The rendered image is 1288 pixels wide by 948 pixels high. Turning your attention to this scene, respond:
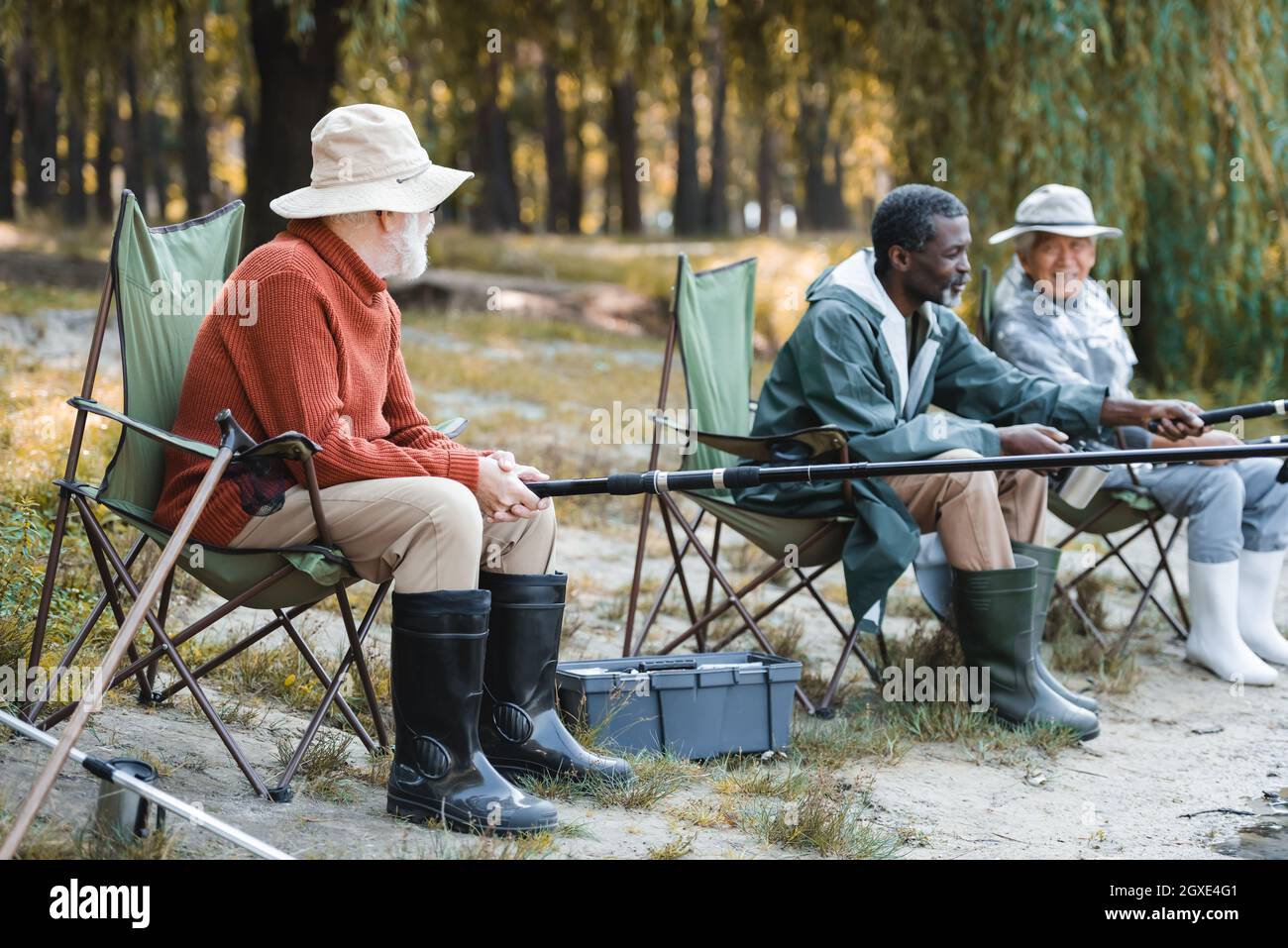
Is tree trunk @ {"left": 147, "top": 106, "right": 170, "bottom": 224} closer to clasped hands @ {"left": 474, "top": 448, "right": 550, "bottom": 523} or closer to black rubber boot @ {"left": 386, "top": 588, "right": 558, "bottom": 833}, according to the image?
clasped hands @ {"left": 474, "top": 448, "right": 550, "bottom": 523}

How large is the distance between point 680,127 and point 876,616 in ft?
57.6

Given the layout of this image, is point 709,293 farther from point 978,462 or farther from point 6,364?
point 6,364

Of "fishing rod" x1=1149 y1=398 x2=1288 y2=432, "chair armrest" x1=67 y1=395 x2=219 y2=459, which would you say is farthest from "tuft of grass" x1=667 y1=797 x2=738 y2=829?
"fishing rod" x1=1149 y1=398 x2=1288 y2=432

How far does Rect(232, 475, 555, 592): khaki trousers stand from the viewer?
300 cm

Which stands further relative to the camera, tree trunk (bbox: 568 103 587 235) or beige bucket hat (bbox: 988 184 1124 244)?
tree trunk (bbox: 568 103 587 235)

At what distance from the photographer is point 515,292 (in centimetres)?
1305

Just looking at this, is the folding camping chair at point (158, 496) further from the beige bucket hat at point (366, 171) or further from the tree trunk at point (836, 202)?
Result: the tree trunk at point (836, 202)

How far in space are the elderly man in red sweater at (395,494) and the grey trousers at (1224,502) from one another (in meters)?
2.44

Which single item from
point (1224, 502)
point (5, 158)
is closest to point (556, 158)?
point (5, 158)

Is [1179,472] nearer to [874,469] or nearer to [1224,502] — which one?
[1224,502]

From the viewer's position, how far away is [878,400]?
13.8ft

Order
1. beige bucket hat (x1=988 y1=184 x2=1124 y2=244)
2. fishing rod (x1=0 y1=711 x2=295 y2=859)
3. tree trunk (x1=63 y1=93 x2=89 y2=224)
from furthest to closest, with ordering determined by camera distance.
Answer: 1. tree trunk (x1=63 y1=93 x2=89 y2=224)
2. beige bucket hat (x1=988 y1=184 x2=1124 y2=244)
3. fishing rod (x1=0 y1=711 x2=295 y2=859)

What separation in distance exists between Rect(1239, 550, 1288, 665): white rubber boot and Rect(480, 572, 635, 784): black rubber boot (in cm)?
263

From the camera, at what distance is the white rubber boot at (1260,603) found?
16.3 feet
